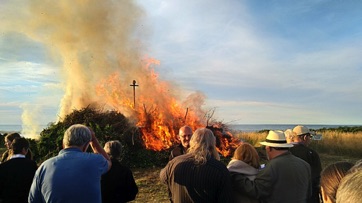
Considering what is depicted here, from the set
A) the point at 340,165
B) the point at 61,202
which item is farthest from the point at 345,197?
the point at 61,202

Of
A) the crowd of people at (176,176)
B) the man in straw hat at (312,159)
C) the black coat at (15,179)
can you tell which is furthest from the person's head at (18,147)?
the man in straw hat at (312,159)

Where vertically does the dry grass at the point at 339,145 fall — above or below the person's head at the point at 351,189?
below

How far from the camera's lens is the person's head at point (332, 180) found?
2457 millimetres

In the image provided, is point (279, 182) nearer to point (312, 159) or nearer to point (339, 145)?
point (312, 159)

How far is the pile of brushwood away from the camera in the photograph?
14.4 metres

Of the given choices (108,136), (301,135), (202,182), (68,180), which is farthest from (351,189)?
(108,136)

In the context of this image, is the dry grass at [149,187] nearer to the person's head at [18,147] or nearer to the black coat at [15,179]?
the black coat at [15,179]

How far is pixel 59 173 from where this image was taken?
4.09 metres

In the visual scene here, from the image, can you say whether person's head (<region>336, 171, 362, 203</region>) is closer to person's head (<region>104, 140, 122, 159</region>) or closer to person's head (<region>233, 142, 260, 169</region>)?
person's head (<region>233, 142, 260, 169</region>)

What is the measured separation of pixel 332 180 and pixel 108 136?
12.8 m

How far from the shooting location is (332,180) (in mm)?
2514

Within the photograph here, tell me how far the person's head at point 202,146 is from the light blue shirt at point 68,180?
4.25 feet

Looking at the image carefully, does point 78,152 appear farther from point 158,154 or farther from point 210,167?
point 158,154

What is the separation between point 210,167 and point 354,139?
21013 mm
